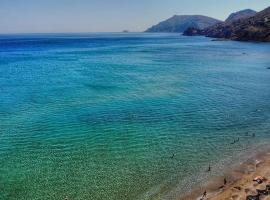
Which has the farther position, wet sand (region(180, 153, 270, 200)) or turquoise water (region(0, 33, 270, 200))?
turquoise water (region(0, 33, 270, 200))

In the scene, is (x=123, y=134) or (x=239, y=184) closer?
(x=239, y=184)

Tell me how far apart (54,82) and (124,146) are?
46.7 metres

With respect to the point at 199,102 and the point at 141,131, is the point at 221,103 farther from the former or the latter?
the point at 141,131

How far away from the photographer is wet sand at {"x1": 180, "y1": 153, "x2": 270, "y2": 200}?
27438 millimetres

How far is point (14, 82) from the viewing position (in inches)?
3223

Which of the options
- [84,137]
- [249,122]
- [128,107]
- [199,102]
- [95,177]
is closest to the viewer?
[95,177]

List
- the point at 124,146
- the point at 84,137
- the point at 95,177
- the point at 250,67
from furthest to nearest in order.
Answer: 1. the point at 250,67
2. the point at 84,137
3. the point at 124,146
4. the point at 95,177

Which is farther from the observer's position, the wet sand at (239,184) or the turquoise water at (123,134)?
the turquoise water at (123,134)

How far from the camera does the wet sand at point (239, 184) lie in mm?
27438

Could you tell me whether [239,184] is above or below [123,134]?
below

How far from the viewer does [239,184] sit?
96.5ft

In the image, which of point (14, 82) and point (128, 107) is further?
point (14, 82)

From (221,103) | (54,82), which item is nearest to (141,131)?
(221,103)

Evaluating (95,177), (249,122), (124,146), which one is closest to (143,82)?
(249,122)
